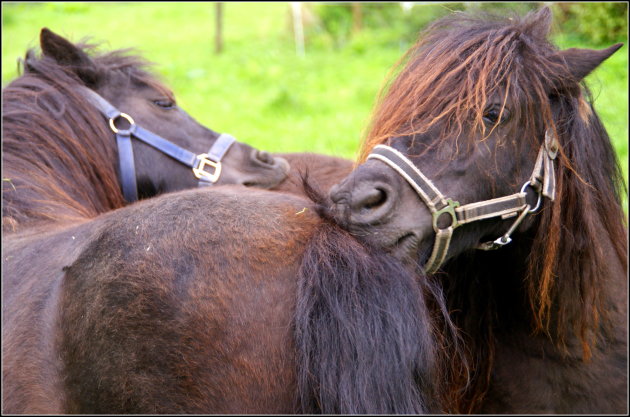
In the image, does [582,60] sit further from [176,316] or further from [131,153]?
[131,153]

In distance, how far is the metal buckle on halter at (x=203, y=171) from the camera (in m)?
3.56

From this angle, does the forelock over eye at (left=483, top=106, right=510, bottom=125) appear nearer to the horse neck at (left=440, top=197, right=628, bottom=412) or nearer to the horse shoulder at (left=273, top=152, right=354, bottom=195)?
the horse neck at (left=440, top=197, right=628, bottom=412)

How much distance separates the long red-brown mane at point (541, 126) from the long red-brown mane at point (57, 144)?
1513mm

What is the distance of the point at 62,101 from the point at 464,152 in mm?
2253

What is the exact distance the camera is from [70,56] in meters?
3.56

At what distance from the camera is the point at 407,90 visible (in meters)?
2.38

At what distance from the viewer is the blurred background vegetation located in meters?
6.68

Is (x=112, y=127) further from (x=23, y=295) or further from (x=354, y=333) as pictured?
(x=354, y=333)

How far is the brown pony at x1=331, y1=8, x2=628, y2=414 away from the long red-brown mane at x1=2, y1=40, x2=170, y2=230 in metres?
1.51

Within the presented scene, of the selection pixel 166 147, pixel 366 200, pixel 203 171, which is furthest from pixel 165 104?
pixel 366 200

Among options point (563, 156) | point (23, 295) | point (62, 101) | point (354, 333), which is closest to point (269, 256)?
point (354, 333)

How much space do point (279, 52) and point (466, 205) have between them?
8.51 m

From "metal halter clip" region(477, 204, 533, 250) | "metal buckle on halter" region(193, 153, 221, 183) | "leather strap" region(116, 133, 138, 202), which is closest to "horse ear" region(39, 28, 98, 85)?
"leather strap" region(116, 133, 138, 202)

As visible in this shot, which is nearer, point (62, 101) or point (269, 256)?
point (269, 256)
